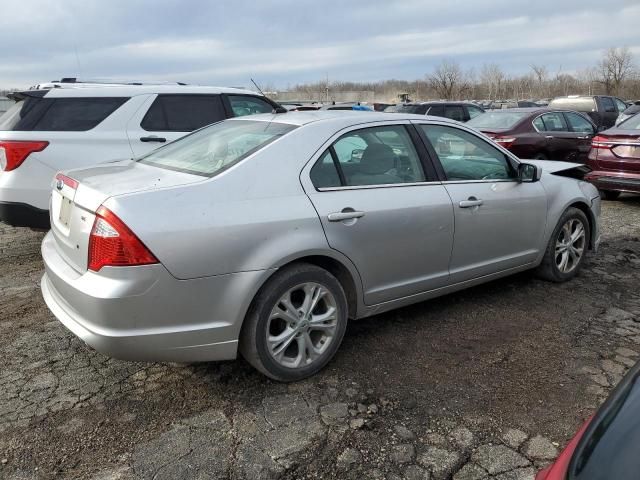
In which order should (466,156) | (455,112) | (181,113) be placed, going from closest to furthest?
1. (466,156)
2. (181,113)
3. (455,112)

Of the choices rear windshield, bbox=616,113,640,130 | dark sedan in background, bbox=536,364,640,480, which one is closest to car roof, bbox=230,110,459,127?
dark sedan in background, bbox=536,364,640,480

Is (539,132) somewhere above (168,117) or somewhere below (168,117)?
below

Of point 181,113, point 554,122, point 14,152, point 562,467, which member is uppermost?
point 181,113

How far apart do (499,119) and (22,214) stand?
8.38 m

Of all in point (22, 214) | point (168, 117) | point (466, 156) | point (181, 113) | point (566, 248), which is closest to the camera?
point (466, 156)

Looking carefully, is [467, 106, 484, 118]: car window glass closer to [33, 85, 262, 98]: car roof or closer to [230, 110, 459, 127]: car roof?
[33, 85, 262, 98]: car roof

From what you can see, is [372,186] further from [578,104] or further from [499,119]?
[578,104]

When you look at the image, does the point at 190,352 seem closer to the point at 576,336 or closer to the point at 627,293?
the point at 576,336

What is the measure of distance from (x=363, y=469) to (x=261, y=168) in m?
1.64

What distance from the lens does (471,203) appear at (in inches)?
154

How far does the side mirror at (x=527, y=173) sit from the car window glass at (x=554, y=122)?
6.64m

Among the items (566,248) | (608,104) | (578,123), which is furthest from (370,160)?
(608,104)

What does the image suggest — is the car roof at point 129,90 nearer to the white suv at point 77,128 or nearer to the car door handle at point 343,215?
the white suv at point 77,128

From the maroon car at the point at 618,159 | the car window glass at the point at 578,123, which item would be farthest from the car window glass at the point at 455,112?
the maroon car at the point at 618,159
